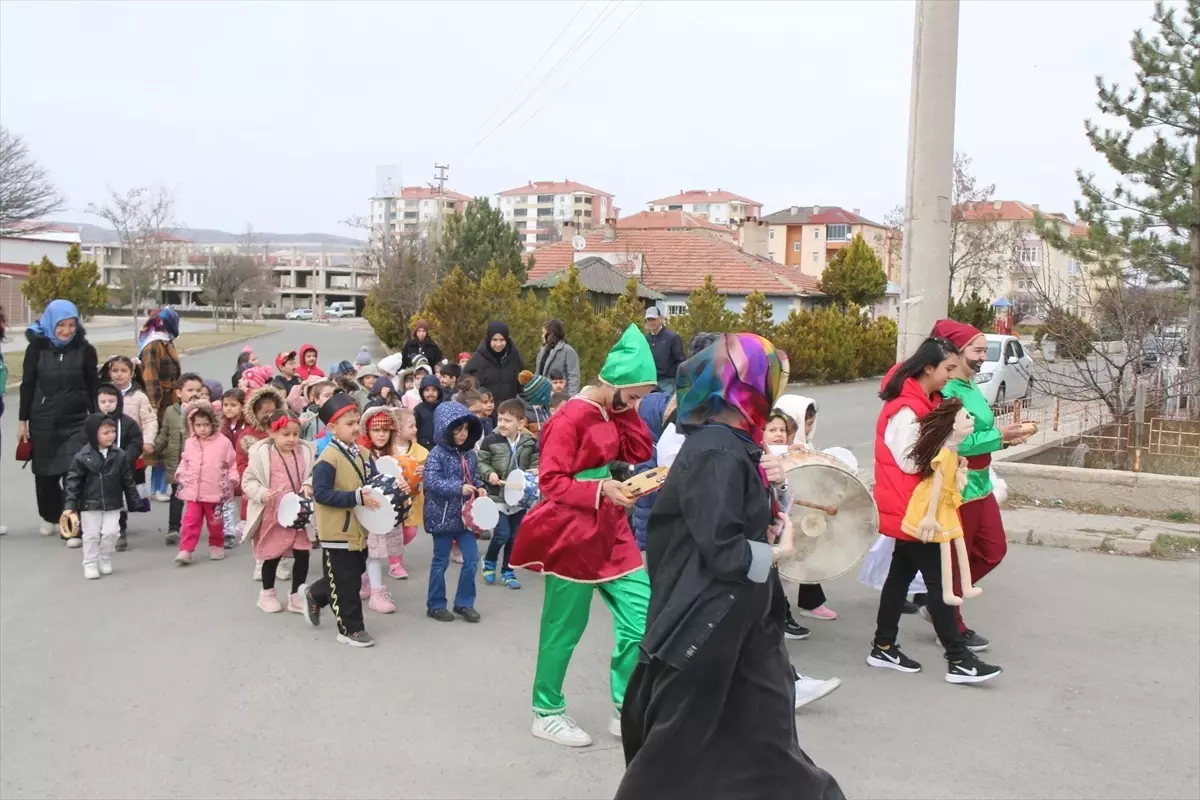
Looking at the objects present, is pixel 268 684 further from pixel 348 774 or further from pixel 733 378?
pixel 733 378

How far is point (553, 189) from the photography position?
18575 cm

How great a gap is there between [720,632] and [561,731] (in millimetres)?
2366

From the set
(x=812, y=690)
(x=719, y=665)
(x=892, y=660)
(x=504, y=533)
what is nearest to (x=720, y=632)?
(x=719, y=665)

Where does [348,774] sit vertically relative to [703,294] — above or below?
below

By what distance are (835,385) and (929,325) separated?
21.4m

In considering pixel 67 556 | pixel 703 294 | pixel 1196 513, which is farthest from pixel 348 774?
pixel 703 294

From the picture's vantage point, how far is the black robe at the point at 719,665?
3.32 meters

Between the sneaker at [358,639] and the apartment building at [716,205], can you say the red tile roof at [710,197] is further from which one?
the sneaker at [358,639]

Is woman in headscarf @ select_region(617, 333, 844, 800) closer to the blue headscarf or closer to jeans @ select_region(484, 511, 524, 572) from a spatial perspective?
jeans @ select_region(484, 511, 524, 572)

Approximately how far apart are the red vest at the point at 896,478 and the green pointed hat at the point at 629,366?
1852 millimetres

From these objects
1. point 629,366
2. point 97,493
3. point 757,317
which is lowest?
point 97,493

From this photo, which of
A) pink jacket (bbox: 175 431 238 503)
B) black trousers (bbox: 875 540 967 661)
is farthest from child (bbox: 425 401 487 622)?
black trousers (bbox: 875 540 967 661)

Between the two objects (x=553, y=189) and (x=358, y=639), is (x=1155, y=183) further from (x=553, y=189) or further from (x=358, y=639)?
(x=553, y=189)

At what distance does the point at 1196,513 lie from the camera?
1078 centimetres
